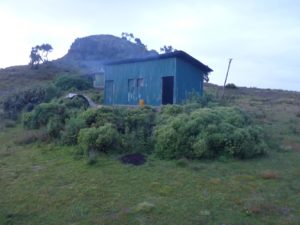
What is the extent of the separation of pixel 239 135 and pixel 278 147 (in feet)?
8.49

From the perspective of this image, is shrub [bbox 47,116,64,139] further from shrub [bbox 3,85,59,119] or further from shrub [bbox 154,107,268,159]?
shrub [bbox 3,85,59,119]

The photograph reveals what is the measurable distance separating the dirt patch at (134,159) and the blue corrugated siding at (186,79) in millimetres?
8290

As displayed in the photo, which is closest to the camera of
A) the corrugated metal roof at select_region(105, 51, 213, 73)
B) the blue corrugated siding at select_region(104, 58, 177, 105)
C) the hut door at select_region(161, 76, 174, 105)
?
the corrugated metal roof at select_region(105, 51, 213, 73)

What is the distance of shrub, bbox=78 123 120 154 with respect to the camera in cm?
1307

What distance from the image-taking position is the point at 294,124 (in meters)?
20.4

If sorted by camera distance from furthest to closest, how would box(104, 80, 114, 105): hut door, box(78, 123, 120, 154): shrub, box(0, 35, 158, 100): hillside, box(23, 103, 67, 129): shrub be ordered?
box(0, 35, 158, 100): hillside → box(104, 80, 114, 105): hut door → box(23, 103, 67, 129): shrub → box(78, 123, 120, 154): shrub

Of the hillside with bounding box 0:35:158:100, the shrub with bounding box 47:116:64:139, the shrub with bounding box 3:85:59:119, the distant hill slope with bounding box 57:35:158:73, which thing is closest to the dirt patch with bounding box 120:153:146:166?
the shrub with bounding box 47:116:64:139

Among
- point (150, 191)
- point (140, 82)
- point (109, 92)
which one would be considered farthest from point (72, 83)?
point (150, 191)

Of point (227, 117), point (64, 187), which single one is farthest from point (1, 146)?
point (227, 117)

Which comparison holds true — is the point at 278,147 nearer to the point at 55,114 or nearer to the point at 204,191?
the point at 204,191

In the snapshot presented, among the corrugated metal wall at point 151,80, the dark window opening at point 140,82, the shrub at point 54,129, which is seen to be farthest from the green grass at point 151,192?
the dark window opening at point 140,82

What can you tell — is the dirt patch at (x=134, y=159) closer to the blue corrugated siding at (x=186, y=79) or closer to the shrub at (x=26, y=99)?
the blue corrugated siding at (x=186, y=79)

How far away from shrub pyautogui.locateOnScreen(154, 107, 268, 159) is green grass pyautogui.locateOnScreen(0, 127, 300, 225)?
1.41 feet

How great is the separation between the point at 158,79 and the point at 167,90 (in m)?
1.32
